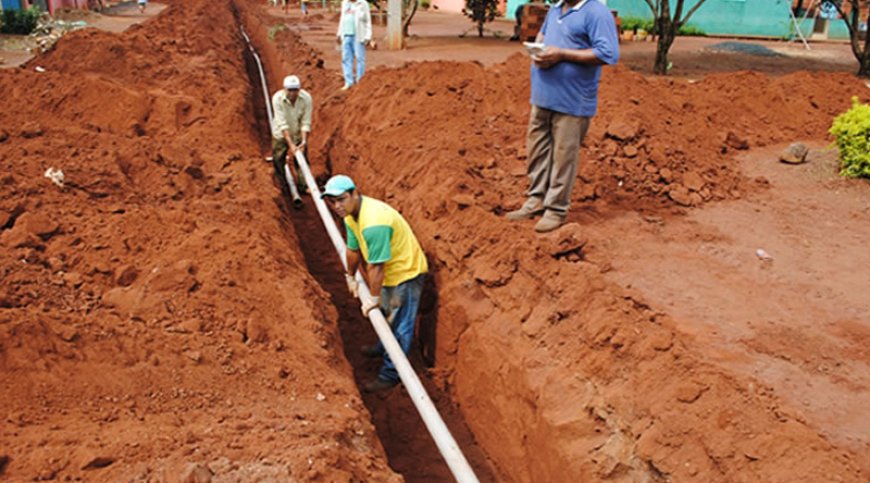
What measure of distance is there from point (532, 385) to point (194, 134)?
645cm

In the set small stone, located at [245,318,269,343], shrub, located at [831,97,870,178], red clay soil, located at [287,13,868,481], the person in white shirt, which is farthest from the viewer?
the person in white shirt

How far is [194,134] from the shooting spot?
9.06 meters

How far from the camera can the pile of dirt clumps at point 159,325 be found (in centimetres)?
331

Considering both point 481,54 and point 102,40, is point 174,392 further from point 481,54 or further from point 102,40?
point 481,54

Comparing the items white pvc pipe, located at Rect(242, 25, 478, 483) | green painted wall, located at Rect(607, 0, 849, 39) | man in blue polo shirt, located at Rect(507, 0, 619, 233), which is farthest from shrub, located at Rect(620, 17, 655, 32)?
white pvc pipe, located at Rect(242, 25, 478, 483)

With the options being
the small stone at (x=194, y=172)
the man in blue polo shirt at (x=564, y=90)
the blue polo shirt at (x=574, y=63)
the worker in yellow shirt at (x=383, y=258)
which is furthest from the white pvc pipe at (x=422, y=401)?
the blue polo shirt at (x=574, y=63)

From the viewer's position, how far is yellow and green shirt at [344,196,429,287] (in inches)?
208

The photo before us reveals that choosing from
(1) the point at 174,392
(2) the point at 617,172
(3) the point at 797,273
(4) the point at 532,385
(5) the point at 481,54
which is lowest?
(4) the point at 532,385

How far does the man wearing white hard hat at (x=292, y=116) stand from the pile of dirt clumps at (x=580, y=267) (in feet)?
3.06

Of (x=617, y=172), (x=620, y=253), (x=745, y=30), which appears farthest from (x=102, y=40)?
(x=745, y=30)

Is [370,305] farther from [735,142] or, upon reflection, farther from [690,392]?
[735,142]

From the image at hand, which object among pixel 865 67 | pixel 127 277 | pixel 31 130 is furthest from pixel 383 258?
pixel 865 67

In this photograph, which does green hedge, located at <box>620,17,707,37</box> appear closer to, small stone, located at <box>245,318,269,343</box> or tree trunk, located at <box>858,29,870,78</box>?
tree trunk, located at <box>858,29,870,78</box>

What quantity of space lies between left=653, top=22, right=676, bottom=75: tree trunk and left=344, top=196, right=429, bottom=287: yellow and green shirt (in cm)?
1082
